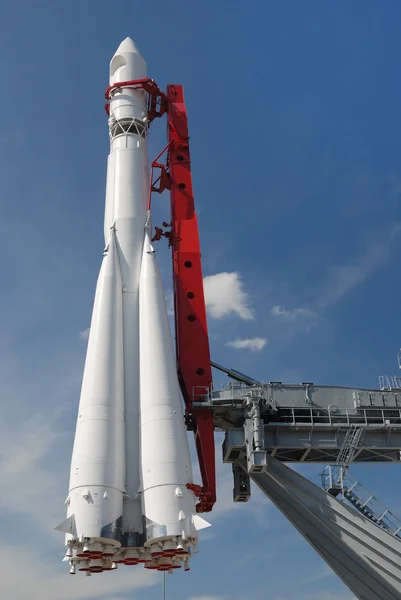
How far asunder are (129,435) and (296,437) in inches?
310

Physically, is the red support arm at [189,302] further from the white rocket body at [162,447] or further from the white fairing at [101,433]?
the white fairing at [101,433]

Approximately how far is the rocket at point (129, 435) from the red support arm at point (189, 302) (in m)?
2.29

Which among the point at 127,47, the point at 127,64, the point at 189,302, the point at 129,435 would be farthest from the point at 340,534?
the point at 127,47

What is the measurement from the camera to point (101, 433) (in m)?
24.5

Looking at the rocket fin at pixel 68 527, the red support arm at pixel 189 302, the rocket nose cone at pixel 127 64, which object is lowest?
the rocket fin at pixel 68 527

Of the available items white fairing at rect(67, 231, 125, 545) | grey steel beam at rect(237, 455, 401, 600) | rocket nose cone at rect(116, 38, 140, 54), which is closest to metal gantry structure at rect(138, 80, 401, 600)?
grey steel beam at rect(237, 455, 401, 600)

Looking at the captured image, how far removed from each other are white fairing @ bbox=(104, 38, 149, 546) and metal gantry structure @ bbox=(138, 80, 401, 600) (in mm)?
1661

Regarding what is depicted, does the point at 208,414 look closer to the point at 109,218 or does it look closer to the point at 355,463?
the point at 355,463

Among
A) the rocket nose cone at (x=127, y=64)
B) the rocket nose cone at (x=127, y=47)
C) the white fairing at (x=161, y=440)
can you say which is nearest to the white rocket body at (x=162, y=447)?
the white fairing at (x=161, y=440)

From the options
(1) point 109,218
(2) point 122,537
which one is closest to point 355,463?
(2) point 122,537

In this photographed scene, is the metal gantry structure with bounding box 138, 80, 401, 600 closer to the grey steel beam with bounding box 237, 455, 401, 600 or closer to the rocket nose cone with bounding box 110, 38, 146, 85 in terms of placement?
the grey steel beam with bounding box 237, 455, 401, 600

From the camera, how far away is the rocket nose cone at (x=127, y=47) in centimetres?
3656

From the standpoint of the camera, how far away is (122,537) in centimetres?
2366

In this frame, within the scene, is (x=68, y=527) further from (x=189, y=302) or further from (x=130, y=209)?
(x=130, y=209)
